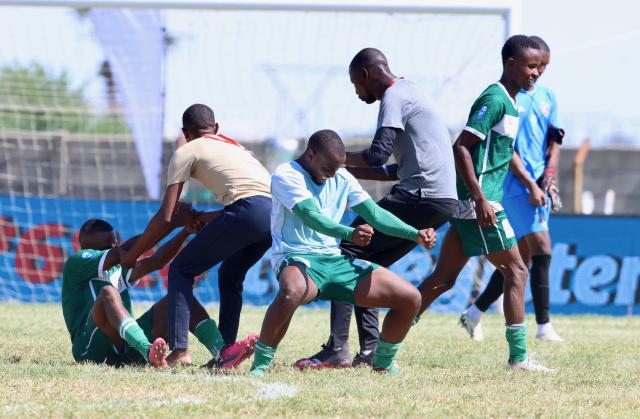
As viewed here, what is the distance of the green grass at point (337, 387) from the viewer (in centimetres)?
495

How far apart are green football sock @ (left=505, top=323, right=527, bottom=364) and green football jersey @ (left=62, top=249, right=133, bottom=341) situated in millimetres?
2292

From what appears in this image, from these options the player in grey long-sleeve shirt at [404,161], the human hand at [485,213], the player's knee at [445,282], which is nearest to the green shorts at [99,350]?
the player in grey long-sleeve shirt at [404,161]

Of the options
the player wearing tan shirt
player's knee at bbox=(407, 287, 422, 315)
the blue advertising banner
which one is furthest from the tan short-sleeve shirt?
the blue advertising banner

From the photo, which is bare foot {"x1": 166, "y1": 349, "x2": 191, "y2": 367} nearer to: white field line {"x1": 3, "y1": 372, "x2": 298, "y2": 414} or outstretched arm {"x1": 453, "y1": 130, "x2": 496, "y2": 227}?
white field line {"x1": 3, "y1": 372, "x2": 298, "y2": 414}

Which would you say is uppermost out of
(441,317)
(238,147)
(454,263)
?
(238,147)

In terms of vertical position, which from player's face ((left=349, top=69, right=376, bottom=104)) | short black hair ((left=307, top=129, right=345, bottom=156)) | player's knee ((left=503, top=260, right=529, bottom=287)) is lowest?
player's knee ((left=503, top=260, right=529, bottom=287))

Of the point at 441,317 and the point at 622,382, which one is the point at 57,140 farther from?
the point at 622,382

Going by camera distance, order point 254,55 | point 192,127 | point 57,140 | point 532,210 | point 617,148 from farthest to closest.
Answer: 1. point 617,148
2. point 57,140
3. point 254,55
4. point 532,210
5. point 192,127

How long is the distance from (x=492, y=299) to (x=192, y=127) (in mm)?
3347

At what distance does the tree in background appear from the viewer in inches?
659

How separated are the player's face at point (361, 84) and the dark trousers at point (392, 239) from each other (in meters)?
0.57

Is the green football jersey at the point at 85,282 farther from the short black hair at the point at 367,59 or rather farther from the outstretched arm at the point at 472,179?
the outstretched arm at the point at 472,179

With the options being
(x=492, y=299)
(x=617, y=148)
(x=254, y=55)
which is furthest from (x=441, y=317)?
(x=617, y=148)

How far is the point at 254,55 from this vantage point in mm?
14500
